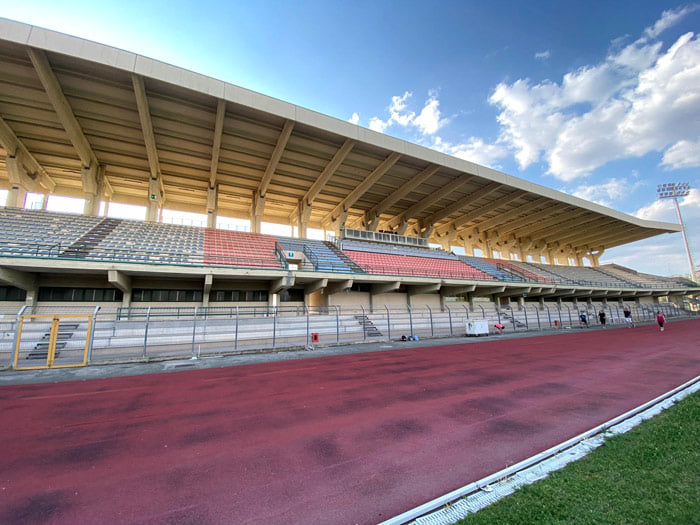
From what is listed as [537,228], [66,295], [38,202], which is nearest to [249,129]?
[66,295]

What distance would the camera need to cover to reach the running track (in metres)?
2.66

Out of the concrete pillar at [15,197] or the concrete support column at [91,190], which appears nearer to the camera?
the concrete pillar at [15,197]

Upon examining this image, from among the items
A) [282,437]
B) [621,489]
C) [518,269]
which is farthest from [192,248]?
[518,269]

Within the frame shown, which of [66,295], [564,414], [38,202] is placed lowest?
[564,414]

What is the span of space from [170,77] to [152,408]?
17.0m

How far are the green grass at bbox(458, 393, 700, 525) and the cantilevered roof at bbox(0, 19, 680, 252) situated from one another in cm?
1985

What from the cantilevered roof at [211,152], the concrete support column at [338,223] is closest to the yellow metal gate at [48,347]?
the cantilevered roof at [211,152]

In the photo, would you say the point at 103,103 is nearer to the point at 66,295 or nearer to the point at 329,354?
the point at 66,295

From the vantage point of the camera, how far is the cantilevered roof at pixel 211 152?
49.8 ft

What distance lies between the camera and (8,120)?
17891 millimetres

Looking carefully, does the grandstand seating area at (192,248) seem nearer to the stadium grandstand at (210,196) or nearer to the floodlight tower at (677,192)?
the stadium grandstand at (210,196)

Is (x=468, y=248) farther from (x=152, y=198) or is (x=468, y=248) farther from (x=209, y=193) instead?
(x=152, y=198)

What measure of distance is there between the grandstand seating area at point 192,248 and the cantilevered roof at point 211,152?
419 centimetres

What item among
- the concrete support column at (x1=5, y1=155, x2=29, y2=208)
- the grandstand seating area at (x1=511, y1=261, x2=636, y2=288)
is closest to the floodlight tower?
the grandstand seating area at (x1=511, y1=261, x2=636, y2=288)
